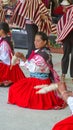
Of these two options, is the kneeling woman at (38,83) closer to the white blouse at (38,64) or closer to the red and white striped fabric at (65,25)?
the white blouse at (38,64)

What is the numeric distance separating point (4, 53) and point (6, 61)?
0.30ft

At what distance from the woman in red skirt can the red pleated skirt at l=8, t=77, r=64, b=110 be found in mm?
597

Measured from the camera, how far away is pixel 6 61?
4.28 meters

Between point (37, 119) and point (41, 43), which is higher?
point (41, 43)

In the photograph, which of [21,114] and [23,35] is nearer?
[21,114]

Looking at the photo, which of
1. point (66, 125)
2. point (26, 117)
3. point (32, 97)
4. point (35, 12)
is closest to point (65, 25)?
point (35, 12)

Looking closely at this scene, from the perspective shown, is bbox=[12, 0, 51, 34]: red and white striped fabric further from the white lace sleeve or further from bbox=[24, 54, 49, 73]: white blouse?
Answer: bbox=[24, 54, 49, 73]: white blouse

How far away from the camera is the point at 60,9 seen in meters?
6.98

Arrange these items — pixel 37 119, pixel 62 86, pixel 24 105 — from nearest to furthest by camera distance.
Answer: pixel 62 86 → pixel 37 119 → pixel 24 105

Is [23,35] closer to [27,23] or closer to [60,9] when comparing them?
[60,9]

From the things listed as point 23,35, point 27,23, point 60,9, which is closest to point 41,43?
point 27,23

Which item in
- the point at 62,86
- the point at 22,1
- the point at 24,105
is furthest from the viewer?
the point at 22,1

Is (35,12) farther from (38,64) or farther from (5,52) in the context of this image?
(38,64)

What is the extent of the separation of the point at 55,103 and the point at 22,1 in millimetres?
1681
